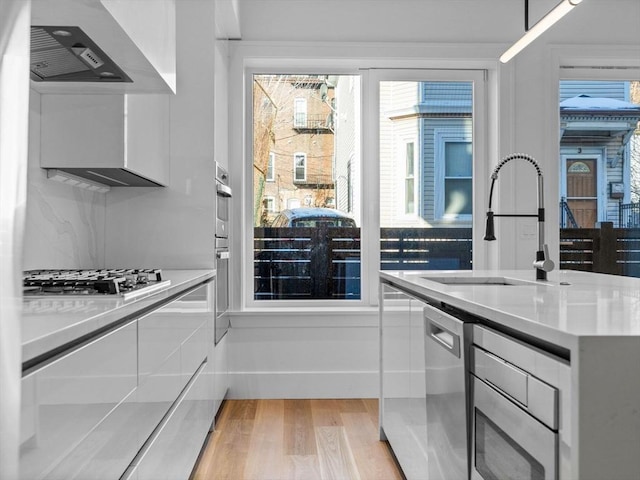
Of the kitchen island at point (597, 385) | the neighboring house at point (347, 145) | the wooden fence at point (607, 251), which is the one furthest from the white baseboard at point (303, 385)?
the kitchen island at point (597, 385)

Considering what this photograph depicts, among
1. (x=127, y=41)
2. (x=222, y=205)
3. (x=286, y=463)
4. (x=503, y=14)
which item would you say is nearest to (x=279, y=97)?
(x=222, y=205)

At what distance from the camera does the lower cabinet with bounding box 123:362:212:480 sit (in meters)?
1.50

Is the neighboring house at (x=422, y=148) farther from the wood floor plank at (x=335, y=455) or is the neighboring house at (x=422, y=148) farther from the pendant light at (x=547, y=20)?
the wood floor plank at (x=335, y=455)

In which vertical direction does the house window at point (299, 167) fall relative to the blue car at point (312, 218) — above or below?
above

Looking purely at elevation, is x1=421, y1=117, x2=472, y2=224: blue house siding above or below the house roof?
below

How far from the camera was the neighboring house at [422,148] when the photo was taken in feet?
12.4

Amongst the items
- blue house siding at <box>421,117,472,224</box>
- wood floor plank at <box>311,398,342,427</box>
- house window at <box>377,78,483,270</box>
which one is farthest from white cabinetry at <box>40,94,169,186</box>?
blue house siding at <box>421,117,472,224</box>

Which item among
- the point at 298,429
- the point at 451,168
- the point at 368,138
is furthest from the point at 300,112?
the point at 298,429

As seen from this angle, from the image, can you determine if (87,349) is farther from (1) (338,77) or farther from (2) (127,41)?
(1) (338,77)

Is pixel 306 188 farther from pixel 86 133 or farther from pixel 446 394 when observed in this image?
pixel 446 394

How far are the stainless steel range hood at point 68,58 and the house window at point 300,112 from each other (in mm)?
1827

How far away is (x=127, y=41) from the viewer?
65.4 inches

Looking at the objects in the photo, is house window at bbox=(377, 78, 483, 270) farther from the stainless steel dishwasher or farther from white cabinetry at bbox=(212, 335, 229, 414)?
the stainless steel dishwasher

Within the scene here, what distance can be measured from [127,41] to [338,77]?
2333mm
